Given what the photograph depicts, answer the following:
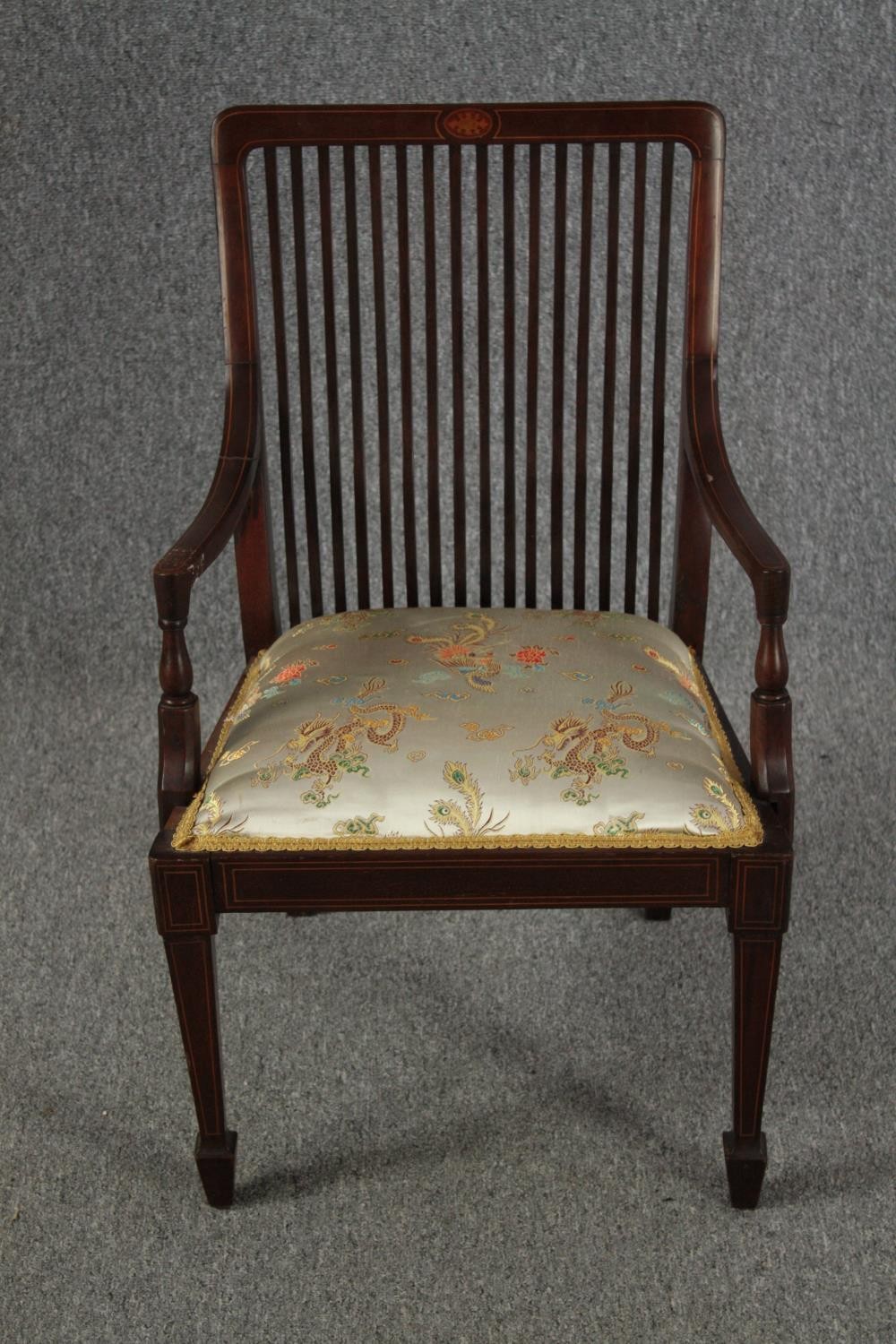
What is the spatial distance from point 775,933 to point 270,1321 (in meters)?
0.50

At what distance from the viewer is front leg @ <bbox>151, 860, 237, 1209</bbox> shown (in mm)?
1191

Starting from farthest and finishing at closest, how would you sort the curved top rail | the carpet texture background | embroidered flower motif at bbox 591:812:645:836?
the curved top rail → the carpet texture background → embroidered flower motif at bbox 591:812:645:836

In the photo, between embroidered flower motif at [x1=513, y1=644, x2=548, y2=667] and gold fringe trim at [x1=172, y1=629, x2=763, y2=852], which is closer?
gold fringe trim at [x1=172, y1=629, x2=763, y2=852]

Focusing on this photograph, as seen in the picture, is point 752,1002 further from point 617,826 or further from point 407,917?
point 407,917

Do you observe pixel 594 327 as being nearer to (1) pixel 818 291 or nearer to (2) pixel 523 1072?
(1) pixel 818 291

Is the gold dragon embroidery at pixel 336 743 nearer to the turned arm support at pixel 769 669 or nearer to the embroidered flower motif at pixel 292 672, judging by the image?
the embroidered flower motif at pixel 292 672

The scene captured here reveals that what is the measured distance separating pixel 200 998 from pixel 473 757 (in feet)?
0.96

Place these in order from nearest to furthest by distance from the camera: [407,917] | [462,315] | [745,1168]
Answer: [745,1168] → [462,315] → [407,917]

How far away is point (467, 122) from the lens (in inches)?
56.6

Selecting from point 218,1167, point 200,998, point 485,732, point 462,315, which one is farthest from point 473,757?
point 462,315

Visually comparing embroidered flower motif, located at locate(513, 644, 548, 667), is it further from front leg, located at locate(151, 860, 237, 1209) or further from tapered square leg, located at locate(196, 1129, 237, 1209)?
tapered square leg, located at locate(196, 1129, 237, 1209)

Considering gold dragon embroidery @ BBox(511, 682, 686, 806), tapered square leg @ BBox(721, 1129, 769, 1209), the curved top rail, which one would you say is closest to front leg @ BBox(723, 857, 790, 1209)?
tapered square leg @ BBox(721, 1129, 769, 1209)

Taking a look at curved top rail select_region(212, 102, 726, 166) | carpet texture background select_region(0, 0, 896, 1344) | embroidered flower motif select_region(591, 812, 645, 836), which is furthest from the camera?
curved top rail select_region(212, 102, 726, 166)

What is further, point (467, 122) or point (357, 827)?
point (467, 122)
